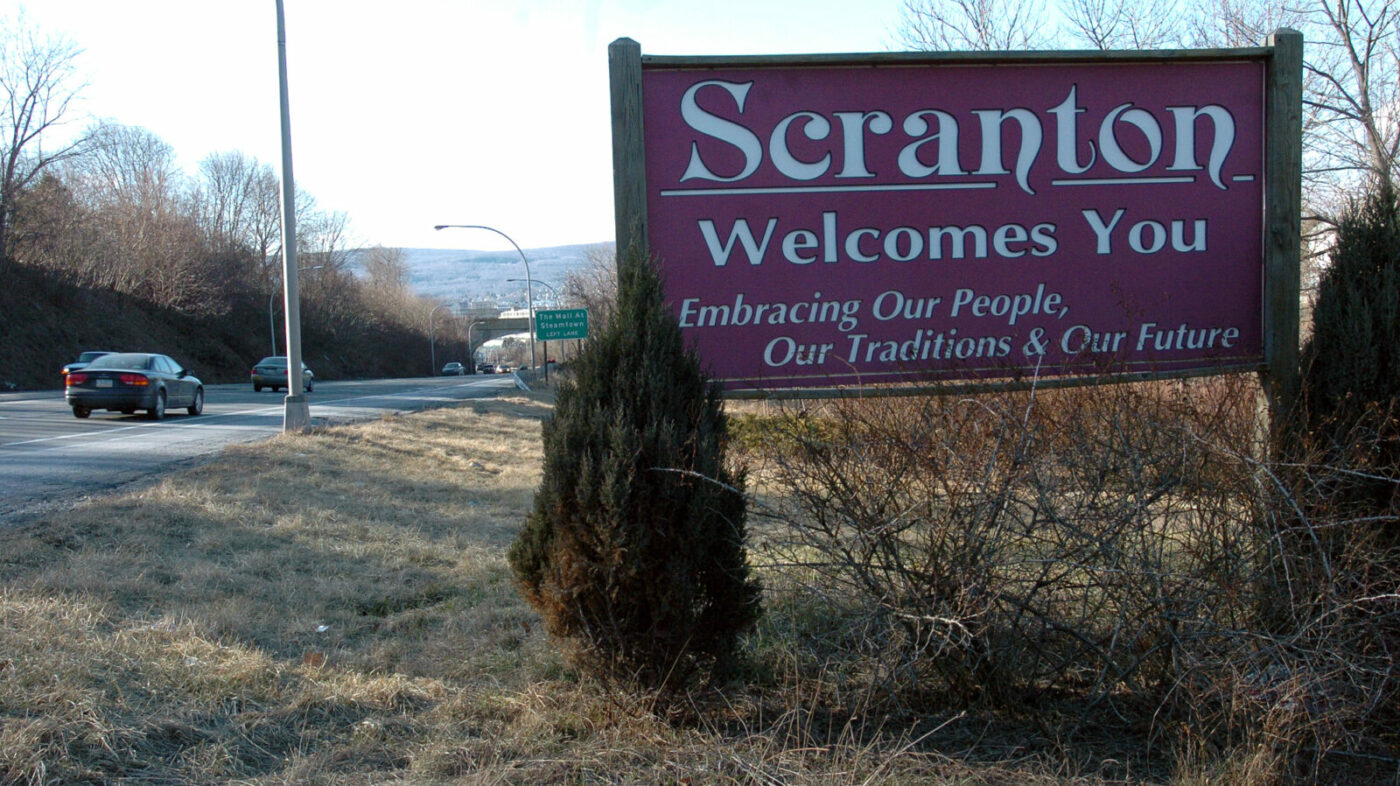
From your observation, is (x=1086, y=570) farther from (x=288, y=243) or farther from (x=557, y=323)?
(x=557, y=323)

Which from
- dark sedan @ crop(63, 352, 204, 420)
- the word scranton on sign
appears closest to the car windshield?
dark sedan @ crop(63, 352, 204, 420)

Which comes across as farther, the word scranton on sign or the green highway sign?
the green highway sign

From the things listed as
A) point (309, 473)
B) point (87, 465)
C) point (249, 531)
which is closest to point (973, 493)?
point (249, 531)

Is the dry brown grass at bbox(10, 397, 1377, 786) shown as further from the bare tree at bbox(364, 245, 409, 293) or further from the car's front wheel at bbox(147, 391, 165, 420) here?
the bare tree at bbox(364, 245, 409, 293)

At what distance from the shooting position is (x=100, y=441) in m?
14.1

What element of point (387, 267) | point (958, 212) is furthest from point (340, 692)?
point (387, 267)

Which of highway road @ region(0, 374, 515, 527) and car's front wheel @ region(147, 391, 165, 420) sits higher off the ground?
car's front wheel @ region(147, 391, 165, 420)

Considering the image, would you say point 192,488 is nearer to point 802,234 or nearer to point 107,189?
point 802,234

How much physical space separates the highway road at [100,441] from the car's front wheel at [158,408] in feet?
0.79

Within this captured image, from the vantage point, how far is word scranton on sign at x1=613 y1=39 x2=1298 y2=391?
4.28 m

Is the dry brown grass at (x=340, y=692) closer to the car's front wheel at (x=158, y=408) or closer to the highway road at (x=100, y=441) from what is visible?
the highway road at (x=100, y=441)

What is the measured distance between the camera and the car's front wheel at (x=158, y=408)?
1892cm

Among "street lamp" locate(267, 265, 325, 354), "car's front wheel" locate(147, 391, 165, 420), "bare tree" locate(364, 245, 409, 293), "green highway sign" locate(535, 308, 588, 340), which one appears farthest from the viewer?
"bare tree" locate(364, 245, 409, 293)

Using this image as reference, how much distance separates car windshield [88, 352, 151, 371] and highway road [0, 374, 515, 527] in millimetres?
1047
